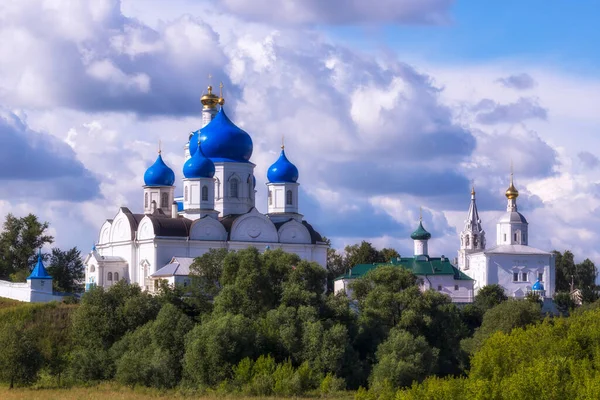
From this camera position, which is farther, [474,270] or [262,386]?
[474,270]

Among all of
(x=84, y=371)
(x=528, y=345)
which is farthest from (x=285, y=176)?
(x=528, y=345)

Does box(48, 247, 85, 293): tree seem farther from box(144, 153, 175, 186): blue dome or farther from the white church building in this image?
the white church building

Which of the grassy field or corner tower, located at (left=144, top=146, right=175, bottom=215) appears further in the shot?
corner tower, located at (left=144, top=146, right=175, bottom=215)

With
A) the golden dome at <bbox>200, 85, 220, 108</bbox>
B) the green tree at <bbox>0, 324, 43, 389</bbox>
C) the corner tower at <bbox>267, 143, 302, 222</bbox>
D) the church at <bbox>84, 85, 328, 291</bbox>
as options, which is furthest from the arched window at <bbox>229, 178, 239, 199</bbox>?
the green tree at <bbox>0, 324, 43, 389</bbox>

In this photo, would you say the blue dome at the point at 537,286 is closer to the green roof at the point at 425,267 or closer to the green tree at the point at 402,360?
the green roof at the point at 425,267

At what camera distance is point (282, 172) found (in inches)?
1948

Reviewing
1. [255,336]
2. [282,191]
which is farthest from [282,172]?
[255,336]

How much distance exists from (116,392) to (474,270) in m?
28.8

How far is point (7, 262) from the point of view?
50688 mm

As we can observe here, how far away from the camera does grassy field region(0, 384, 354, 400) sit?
32.0 meters

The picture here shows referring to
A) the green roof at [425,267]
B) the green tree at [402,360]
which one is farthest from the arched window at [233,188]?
the green tree at [402,360]

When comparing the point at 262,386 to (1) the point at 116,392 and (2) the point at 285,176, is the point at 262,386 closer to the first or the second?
(1) the point at 116,392

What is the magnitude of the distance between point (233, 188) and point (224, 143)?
1.82 meters

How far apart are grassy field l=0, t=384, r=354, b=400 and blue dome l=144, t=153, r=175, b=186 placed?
15.1 metres
